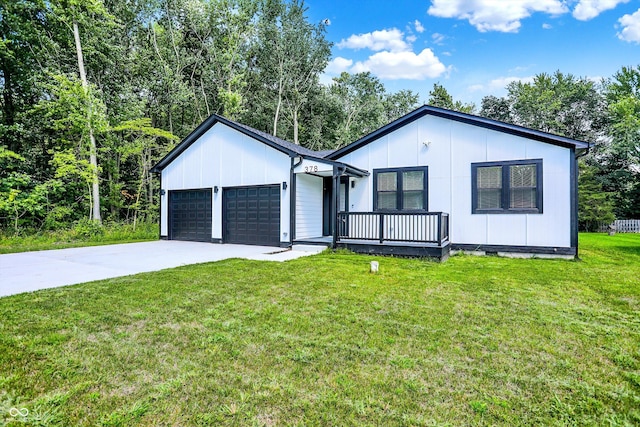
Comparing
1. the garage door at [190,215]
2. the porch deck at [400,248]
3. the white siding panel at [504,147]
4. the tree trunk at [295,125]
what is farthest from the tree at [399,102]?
the porch deck at [400,248]

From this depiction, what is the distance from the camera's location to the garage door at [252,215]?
10406 millimetres

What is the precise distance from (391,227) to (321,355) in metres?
6.72

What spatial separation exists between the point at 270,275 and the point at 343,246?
3.33 m

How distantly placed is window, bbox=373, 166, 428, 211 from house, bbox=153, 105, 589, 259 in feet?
0.10

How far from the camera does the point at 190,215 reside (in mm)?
12281

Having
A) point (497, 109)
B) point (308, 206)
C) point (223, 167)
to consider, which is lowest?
point (308, 206)

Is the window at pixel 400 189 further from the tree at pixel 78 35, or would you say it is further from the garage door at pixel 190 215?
the tree at pixel 78 35

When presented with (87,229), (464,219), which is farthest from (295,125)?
(464,219)

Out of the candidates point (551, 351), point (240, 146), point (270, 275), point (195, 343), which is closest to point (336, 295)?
point (270, 275)

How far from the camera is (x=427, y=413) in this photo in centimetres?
191

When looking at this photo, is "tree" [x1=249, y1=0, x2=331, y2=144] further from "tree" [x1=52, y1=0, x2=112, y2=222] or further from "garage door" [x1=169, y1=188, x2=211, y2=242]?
"garage door" [x1=169, y1=188, x2=211, y2=242]

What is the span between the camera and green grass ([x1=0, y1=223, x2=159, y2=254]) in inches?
389

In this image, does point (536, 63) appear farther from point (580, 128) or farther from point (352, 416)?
point (352, 416)

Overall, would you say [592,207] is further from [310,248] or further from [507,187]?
[310,248]
